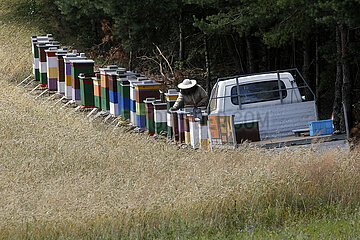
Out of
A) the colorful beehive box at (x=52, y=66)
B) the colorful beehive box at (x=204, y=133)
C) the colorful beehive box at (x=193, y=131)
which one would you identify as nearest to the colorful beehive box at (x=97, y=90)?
the colorful beehive box at (x=52, y=66)

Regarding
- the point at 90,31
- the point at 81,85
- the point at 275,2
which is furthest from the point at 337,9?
the point at 90,31

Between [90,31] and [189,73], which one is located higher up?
[90,31]

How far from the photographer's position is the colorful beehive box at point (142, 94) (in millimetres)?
13617

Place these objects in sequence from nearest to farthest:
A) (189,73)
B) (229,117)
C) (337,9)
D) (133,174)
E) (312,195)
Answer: (312,195) → (133,174) → (229,117) → (337,9) → (189,73)

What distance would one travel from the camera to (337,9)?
473 inches

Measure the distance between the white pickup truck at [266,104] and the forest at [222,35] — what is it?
5.90 feet

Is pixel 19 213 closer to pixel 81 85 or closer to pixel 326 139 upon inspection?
pixel 326 139

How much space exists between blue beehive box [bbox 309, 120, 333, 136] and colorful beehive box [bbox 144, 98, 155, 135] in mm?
3893

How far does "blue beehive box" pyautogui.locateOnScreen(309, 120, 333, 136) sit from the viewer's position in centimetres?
1120

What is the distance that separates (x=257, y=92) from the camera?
43.5ft

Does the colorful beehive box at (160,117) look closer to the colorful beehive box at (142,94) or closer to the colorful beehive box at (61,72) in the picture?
the colorful beehive box at (142,94)

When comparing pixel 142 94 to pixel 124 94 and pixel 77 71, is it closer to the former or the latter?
pixel 124 94

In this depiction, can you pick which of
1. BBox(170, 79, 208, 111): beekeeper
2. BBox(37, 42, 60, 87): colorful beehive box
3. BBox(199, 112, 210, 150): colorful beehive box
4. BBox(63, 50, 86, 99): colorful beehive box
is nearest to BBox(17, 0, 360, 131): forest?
BBox(170, 79, 208, 111): beekeeper

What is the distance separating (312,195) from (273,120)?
3.42 meters
